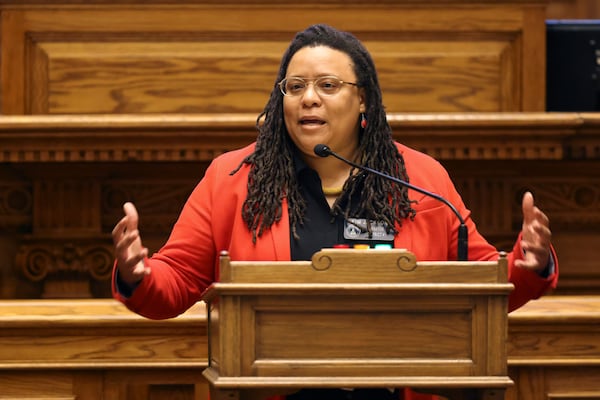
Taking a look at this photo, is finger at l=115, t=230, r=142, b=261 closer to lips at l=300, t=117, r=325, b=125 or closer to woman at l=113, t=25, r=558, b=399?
woman at l=113, t=25, r=558, b=399

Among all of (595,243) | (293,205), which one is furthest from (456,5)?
(293,205)

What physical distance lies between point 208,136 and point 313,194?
680 mm

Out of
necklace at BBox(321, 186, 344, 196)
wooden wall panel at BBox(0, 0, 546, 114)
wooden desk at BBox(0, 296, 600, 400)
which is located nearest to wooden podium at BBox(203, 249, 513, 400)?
necklace at BBox(321, 186, 344, 196)

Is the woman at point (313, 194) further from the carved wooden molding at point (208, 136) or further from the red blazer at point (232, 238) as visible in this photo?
the carved wooden molding at point (208, 136)

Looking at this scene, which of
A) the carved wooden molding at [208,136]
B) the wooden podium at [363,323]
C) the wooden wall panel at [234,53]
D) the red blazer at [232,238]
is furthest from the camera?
the wooden wall panel at [234,53]

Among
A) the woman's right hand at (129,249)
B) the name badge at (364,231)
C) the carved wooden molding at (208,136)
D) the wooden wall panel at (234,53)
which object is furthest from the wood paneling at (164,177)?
the woman's right hand at (129,249)

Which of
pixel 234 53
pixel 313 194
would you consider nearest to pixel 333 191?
pixel 313 194

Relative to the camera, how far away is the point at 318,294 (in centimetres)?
104

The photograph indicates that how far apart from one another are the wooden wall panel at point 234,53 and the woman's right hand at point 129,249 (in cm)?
105

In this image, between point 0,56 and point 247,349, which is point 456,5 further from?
point 247,349

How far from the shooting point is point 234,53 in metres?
2.23

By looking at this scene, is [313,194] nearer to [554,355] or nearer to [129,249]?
[129,249]

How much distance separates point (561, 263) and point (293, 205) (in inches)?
38.3

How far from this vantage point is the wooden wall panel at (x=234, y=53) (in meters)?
2.20
